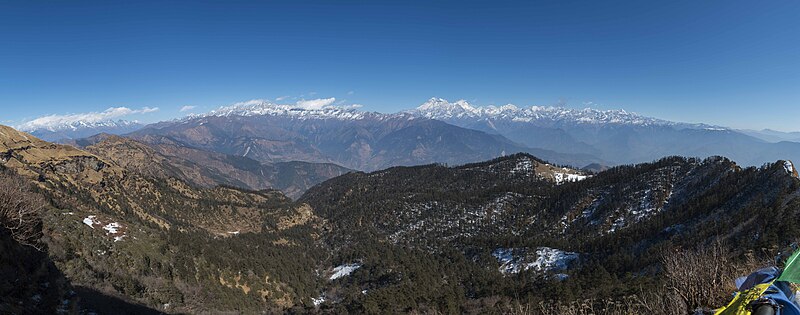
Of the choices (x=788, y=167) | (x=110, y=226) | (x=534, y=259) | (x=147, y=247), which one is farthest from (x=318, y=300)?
(x=788, y=167)

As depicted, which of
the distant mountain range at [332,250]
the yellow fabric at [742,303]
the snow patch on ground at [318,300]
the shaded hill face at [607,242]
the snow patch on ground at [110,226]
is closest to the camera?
the yellow fabric at [742,303]

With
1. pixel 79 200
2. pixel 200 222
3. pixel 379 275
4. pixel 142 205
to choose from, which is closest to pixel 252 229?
pixel 200 222

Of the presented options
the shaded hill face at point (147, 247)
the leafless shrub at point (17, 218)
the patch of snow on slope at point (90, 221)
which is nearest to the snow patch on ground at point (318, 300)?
the shaded hill face at point (147, 247)

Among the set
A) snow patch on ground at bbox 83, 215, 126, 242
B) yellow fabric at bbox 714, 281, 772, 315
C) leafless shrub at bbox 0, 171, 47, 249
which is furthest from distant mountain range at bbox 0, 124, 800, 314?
yellow fabric at bbox 714, 281, 772, 315

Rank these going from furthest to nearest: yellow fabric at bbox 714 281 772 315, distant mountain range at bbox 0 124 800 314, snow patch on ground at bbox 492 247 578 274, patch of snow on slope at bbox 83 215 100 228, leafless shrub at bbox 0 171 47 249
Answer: snow patch on ground at bbox 492 247 578 274 → patch of snow on slope at bbox 83 215 100 228 → distant mountain range at bbox 0 124 800 314 → leafless shrub at bbox 0 171 47 249 → yellow fabric at bbox 714 281 772 315

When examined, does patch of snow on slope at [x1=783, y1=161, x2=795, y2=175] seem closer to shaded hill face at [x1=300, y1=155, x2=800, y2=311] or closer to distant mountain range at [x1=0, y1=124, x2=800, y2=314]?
distant mountain range at [x1=0, y1=124, x2=800, y2=314]

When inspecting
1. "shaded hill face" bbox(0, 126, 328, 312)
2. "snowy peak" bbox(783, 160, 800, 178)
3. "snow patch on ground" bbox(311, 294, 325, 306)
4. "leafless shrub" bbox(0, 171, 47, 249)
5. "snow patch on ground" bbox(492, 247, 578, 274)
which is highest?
"leafless shrub" bbox(0, 171, 47, 249)

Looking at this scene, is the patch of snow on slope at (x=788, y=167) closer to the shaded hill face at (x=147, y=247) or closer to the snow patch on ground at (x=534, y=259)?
the snow patch on ground at (x=534, y=259)
